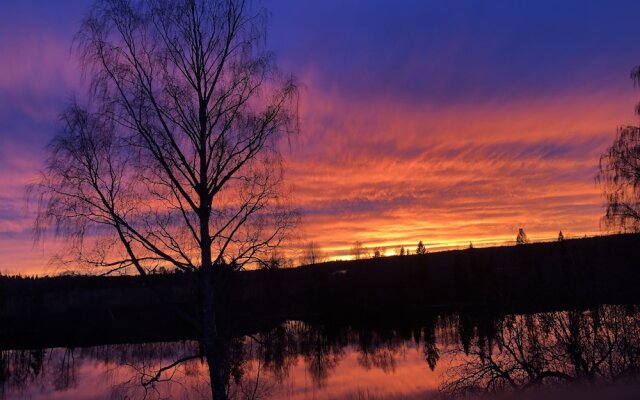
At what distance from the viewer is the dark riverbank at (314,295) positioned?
70.2ft

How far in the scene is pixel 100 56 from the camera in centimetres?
1711

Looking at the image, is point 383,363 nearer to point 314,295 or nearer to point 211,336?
point 211,336

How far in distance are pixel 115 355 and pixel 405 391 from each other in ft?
88.0

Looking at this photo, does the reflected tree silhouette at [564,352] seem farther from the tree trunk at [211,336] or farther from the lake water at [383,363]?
the tree trunk at [211,336]

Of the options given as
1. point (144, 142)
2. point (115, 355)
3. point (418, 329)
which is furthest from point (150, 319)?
point (144, 142)

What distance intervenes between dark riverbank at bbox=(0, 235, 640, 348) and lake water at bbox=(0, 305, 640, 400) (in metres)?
1.64

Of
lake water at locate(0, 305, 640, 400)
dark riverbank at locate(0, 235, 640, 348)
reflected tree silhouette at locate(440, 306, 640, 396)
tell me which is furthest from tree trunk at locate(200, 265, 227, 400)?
reflected tree silhouette at locate(440, 306, 640, 396)

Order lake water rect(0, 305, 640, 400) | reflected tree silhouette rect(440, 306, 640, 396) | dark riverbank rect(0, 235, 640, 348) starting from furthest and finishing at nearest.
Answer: dark riverbank rect(0, 235, 640, 348) < lake water rect(0, 305, 640, 400) < reflected tree silhouette rect(440, 306, 640, 396)

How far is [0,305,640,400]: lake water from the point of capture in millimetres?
17219

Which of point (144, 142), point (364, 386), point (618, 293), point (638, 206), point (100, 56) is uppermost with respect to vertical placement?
point (100, 56)

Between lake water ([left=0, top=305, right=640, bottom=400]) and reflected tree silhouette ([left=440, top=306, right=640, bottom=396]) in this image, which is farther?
lake water ([left=0, top=305, right=640, bottom=400])

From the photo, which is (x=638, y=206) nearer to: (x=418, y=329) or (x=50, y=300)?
(x=418, y=329)

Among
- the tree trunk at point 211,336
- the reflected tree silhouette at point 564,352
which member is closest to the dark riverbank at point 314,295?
the reflected tree silhouette at point 564,352

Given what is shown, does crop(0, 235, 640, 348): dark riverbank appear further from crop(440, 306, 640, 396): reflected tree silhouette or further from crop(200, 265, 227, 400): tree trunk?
crop(200, 265, 227, 400): tree trunk
